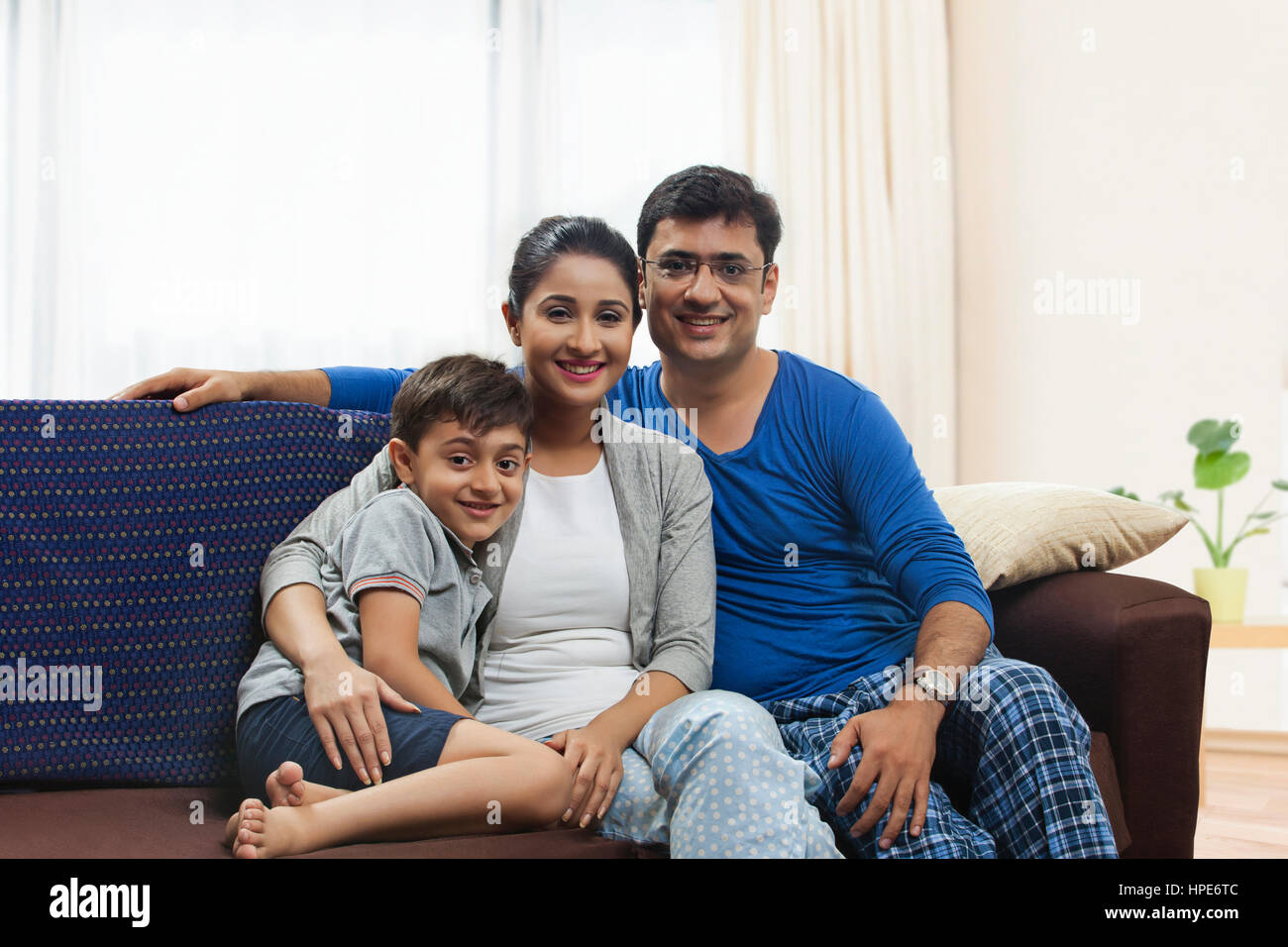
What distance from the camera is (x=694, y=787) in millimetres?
993

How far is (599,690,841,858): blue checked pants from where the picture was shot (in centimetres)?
96

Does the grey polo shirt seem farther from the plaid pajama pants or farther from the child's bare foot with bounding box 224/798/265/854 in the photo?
the plaid pajama pants

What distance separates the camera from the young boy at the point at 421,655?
1.00 m

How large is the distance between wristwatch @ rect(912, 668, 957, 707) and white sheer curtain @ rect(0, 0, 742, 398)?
2.14 m

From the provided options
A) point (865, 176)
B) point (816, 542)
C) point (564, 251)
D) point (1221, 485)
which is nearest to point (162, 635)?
point (564, 251)

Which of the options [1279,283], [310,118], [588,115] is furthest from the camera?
[588,115]

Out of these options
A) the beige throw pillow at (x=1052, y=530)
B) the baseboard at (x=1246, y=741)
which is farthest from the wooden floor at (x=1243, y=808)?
the beige throw pillow at (x=1052, y=530)

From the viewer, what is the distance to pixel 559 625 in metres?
1.23

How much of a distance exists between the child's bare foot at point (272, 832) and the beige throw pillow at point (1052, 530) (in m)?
0.93

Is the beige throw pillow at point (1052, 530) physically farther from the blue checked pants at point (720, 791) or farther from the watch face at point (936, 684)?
the blue checked pants at point (720, 791)
